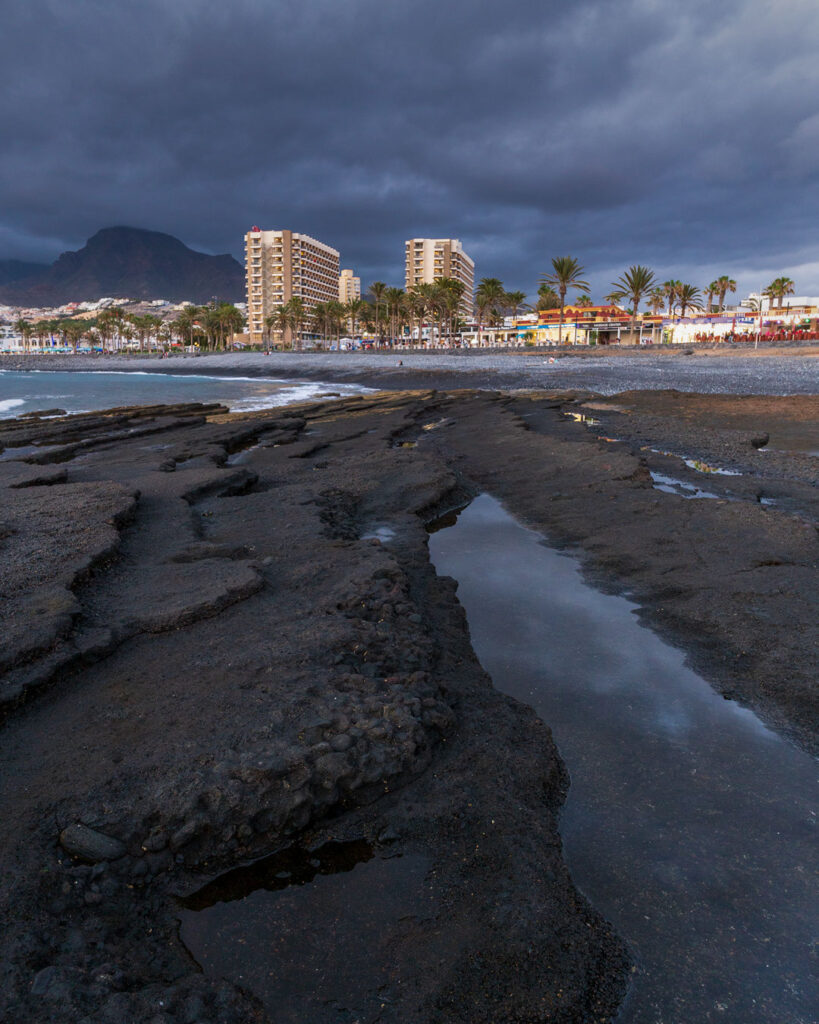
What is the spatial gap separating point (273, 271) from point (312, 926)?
15925 cm

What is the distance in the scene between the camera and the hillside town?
86875 mm

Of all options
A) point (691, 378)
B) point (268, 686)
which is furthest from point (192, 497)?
point (691, 378)

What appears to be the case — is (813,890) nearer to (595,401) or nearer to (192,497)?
(192,497)

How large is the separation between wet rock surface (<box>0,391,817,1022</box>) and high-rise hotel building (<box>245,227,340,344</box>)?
14616 cm

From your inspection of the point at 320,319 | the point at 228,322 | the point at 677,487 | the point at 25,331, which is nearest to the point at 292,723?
the point at 677,487

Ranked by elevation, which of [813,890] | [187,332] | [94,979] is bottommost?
[813,890]

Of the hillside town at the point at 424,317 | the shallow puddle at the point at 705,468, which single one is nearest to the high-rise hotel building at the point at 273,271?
the hillside town at the point at 424,317

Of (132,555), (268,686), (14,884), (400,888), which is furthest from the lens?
(132,555)

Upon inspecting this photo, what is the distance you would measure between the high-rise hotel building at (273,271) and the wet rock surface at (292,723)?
146 m

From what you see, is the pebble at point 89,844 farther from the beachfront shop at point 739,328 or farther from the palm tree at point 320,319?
the palm tree at point 320,319

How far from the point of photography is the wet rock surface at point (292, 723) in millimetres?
2186

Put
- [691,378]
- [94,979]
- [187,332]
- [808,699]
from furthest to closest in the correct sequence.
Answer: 1. [187,332]
2. [691,378]
3. [808,699]
4. [94,979]

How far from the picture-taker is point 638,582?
602cm

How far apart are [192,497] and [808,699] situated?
7321mm
